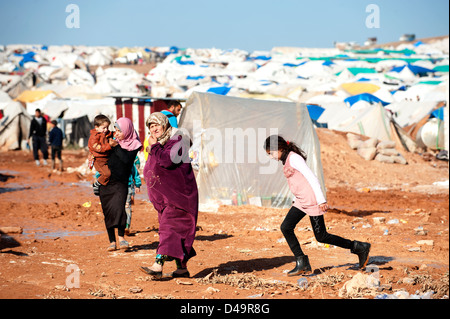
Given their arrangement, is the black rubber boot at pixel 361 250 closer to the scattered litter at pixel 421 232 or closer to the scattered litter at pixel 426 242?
the scattered litter at pixel 426 242

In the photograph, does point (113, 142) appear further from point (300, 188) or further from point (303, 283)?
point (303, 283)

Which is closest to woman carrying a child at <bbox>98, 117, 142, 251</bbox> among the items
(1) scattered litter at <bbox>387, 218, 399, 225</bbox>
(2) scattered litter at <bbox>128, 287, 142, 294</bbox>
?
(2) scattered litter at <bbox>128, 287, 142, 294</bbox>

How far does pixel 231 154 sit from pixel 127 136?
4601 mm

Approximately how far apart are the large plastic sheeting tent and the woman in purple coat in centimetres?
545

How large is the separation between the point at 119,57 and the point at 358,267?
210ft

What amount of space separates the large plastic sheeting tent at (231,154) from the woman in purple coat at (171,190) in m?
5.45

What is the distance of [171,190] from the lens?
5734 mm

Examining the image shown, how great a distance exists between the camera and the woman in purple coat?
5.70m

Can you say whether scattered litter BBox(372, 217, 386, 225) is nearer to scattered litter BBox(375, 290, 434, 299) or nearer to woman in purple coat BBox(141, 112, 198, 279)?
scattered litter BBox(375, 290, 434, 299)

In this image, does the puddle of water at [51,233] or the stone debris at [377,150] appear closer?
the puddle of water at [51,233]

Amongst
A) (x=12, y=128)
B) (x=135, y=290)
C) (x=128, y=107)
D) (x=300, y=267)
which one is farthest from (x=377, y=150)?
(x=135, y=290)

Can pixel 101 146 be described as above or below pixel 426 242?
above

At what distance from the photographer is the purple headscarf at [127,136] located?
7012 mm

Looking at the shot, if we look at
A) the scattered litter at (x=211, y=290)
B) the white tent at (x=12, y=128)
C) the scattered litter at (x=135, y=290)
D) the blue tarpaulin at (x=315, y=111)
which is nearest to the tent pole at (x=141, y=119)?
the white tent at (x=12, y=128)
